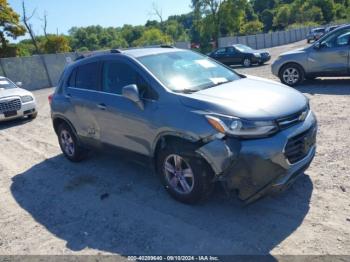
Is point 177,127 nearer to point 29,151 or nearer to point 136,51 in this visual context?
point 136,51

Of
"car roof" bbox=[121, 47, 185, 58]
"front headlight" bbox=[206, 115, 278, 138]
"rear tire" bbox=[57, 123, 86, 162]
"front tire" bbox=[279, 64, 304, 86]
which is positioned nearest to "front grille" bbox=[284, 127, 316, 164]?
"front headlight" bbox=[206, 115, 278, 138]

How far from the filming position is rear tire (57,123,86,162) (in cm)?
601

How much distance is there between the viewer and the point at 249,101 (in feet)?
12.2

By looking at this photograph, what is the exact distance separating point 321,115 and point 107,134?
4738mm

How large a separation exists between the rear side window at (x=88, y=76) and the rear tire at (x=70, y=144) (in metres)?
0.92

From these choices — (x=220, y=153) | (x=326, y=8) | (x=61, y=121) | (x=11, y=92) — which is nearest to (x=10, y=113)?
(x=11, y=92)

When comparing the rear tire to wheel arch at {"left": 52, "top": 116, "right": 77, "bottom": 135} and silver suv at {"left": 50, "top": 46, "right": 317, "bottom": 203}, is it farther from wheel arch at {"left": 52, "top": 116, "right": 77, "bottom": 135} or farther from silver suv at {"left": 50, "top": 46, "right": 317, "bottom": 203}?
silver suv at {"left": 50, "top": 46, "right": 317, "bottom": 203}

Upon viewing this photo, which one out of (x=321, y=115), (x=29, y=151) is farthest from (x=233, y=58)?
(x=29, y=151)

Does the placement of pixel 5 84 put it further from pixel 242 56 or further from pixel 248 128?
pixel 242 56

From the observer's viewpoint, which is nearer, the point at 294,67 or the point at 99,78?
the point at 99,78

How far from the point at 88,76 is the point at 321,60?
7360 millimetres

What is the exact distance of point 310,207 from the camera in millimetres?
3807

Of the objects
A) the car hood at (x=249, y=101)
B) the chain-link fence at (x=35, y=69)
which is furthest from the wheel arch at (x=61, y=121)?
the chain-link fence at (x=35, y=69)

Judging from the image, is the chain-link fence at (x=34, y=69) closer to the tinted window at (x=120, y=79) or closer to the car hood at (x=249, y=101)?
the tinted window at (x=120, y=79)
